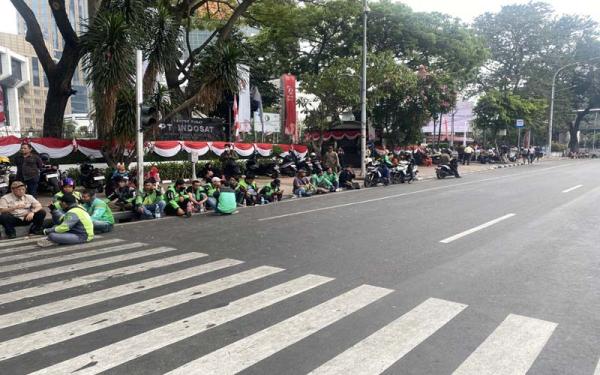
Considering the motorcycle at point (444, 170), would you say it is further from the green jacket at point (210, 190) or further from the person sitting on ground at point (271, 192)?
the green jacket at point (210, 190)

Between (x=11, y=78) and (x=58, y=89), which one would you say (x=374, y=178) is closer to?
(x=58, y=89)

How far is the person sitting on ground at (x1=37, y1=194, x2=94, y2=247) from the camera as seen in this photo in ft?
26.5

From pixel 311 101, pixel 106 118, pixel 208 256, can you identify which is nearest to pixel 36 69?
pixel 311 101

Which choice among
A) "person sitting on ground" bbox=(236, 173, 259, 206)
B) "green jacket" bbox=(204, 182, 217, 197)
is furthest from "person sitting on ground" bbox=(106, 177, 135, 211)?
"person sitting on ground" bbox=(236, 173, 259, 206)

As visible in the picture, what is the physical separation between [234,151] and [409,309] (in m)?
18.6

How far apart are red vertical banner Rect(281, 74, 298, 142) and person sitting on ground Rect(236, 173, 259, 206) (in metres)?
12.5

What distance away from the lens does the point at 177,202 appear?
39.3ft

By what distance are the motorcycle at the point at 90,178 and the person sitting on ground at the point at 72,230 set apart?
24.0 feet

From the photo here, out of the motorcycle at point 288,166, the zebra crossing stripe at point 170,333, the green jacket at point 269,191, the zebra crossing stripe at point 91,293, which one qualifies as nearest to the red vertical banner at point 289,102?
the motorcycle at point 288,166

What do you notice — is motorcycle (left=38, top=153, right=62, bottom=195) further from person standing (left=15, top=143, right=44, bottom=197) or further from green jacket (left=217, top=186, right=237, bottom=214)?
green jacket (left=217, top=186, right=237, bottom=214)

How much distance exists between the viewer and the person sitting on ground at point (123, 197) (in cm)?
1193

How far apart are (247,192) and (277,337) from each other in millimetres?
9924

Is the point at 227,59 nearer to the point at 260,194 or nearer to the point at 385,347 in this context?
the point at 260,194

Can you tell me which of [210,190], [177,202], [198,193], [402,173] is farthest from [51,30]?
[177,202]
